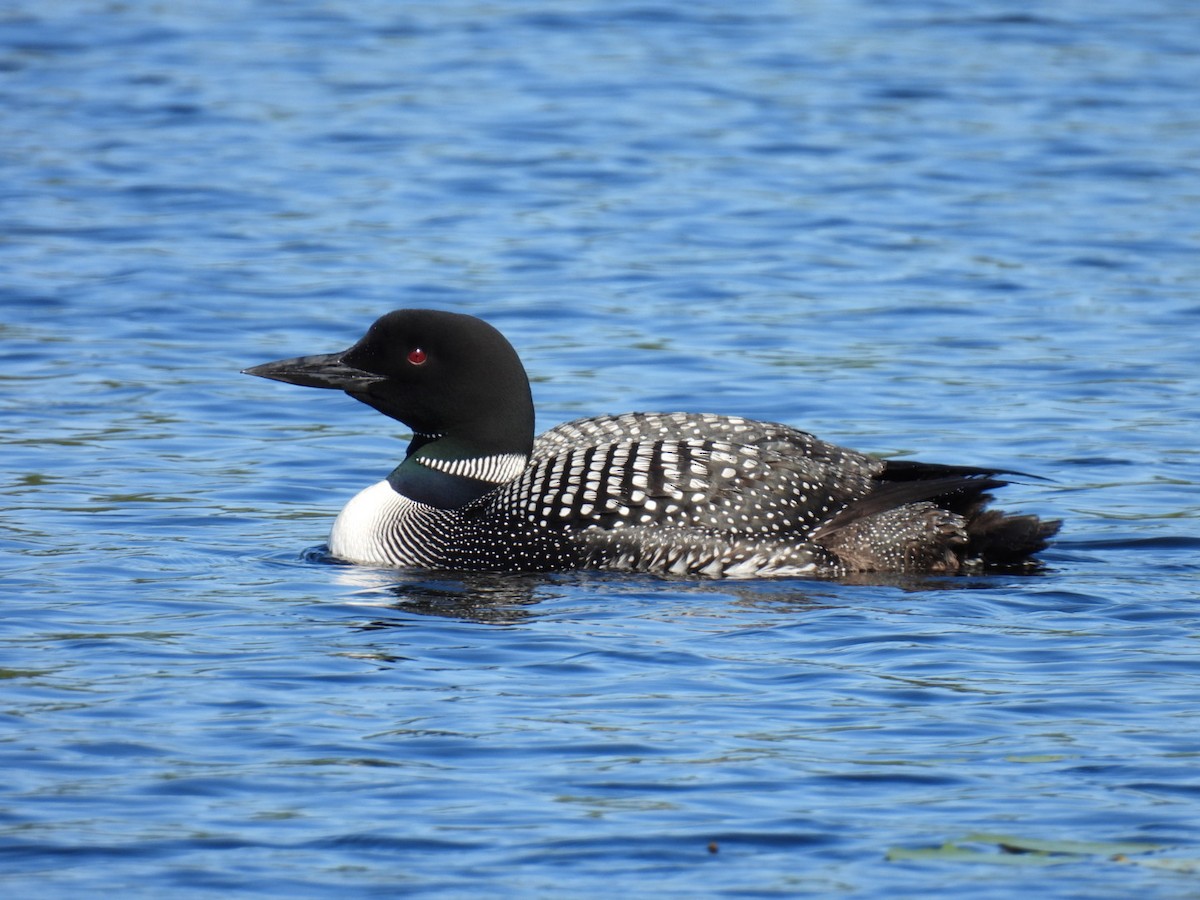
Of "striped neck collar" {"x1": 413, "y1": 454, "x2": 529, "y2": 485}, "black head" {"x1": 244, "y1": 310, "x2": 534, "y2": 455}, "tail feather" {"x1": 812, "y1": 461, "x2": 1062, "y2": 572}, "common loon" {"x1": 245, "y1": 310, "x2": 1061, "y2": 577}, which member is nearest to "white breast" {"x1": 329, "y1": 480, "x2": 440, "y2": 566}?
"common loon" {"x1": 245, "y1": 310, "x2": 1061, "y2": 577}

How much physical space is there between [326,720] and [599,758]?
72 cm

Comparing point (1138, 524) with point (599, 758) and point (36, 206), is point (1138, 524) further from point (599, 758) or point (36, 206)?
point (36, 206)

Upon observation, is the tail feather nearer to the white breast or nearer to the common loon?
the common loon

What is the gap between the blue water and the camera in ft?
15.0

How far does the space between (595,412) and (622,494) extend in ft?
6.62

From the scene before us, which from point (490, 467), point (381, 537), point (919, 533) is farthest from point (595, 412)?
point (919, 533)

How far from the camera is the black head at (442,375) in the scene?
23.0 ft

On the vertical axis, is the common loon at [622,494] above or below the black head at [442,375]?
below

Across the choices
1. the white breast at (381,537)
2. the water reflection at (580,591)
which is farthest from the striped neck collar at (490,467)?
the water reflection at (580,591)

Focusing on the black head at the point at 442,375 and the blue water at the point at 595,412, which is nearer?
the blue water at the point at 595,412

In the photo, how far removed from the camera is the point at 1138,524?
7.18 m

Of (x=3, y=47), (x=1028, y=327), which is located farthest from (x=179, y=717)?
(x=3, y=47)

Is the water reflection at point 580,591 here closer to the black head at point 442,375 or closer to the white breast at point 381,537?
the white breast at point 381,537

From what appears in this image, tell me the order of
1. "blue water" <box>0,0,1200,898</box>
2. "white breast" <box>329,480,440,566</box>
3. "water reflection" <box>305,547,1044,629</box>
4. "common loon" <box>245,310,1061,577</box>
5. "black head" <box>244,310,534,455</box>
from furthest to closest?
"black head" <box>244,310,534,455</box>
"white breast" <box>329,480,440,566</box>
"common loon" <box>245,310,1061,577</box>
"water reflection" <box>305,547,1044,629</box>
"blue water" <box>0,0,1200,898</box>
